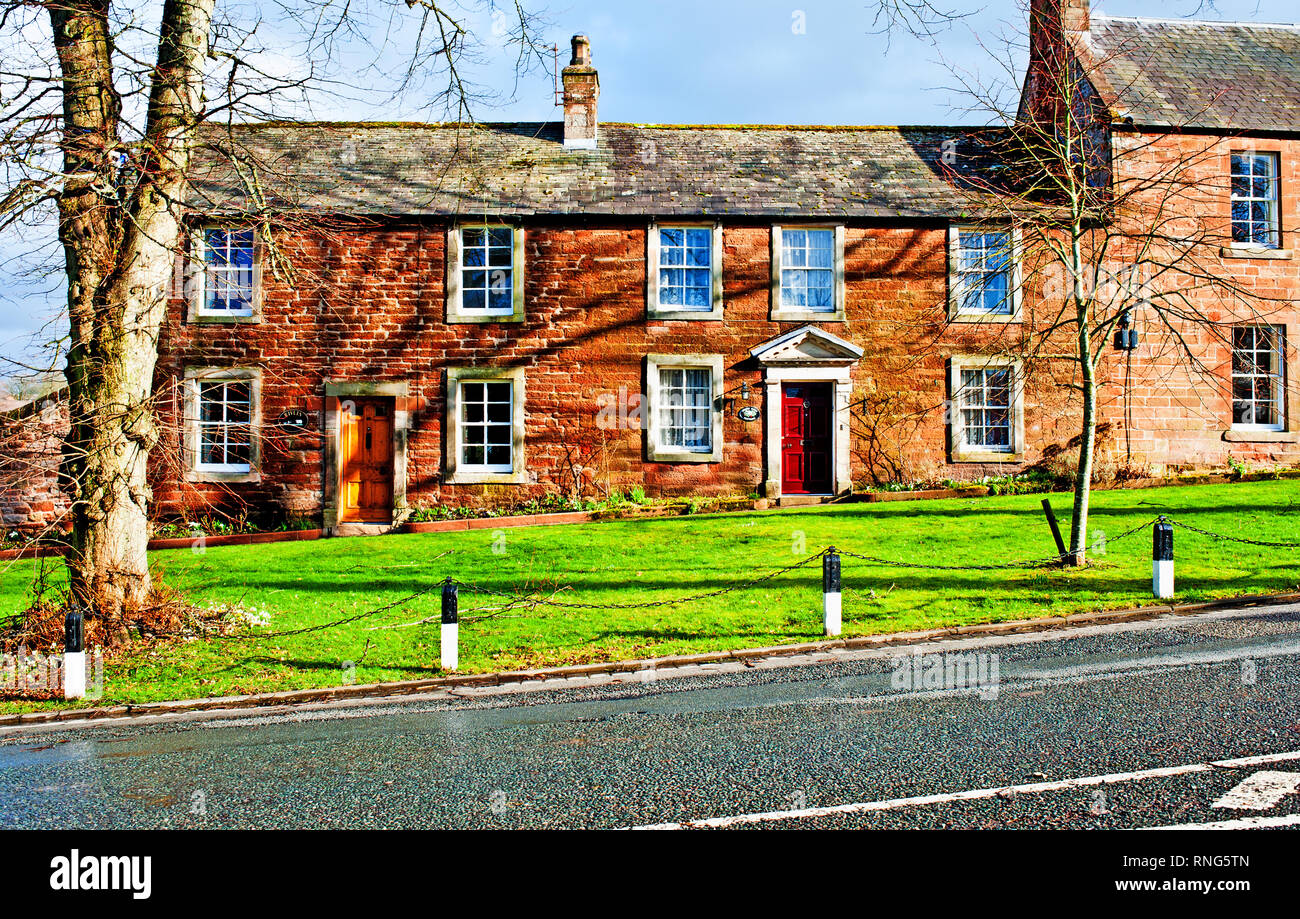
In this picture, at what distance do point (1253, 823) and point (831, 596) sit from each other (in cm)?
484

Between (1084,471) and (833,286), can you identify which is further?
(833,286)

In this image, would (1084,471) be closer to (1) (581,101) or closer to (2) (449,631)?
(2) (449,631)

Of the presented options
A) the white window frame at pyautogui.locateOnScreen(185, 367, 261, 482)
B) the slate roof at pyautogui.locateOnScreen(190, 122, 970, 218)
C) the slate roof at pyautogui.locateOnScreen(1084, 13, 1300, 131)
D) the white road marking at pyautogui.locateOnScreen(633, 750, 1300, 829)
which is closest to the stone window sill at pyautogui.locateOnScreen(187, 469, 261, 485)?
the white window frame at pyautogui.locateOnScreen(185, 367, 261, 482)

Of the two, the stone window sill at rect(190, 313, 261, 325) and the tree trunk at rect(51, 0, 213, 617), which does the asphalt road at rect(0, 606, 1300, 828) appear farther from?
the stone window sill at rect(190, 313, 261, 325)

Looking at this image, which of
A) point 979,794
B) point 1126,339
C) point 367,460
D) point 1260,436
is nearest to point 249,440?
point 367,460

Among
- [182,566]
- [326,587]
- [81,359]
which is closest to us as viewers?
[81,359]

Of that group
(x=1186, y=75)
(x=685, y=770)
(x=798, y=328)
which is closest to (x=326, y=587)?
(x=685, y=770)

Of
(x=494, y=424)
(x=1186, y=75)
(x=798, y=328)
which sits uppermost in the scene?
(x=1186, y=75)

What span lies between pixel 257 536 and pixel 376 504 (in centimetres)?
247

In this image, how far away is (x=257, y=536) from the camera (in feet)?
55.9

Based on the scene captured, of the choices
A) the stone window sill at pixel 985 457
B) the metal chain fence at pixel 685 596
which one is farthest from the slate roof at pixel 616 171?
the metal chain fence at pixel 685 596

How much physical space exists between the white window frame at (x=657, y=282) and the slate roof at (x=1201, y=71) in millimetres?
9168

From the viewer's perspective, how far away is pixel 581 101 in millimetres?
20469

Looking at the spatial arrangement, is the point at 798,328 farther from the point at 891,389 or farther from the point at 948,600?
the point at 948,600
